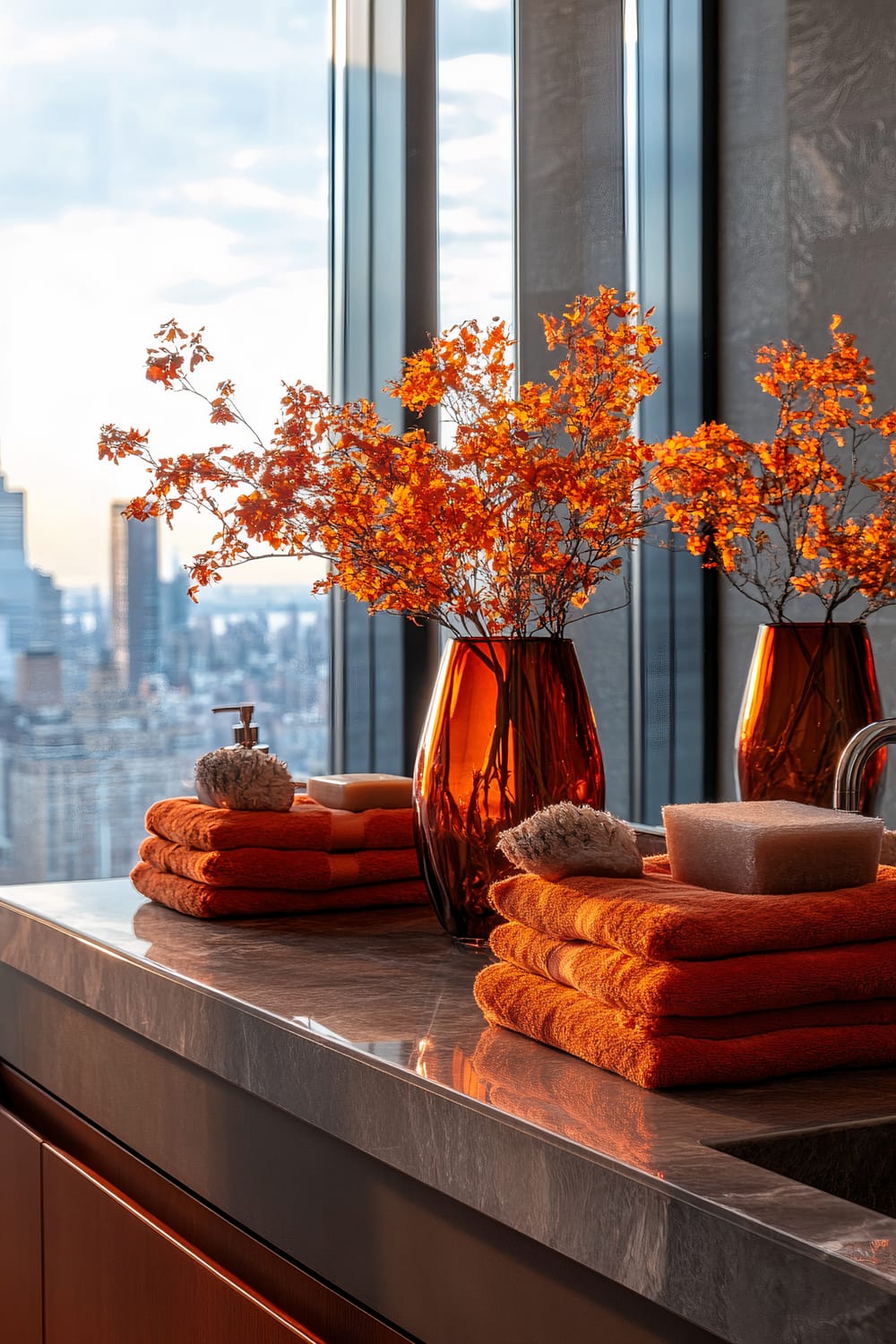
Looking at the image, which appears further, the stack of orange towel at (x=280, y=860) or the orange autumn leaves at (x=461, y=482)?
the stack of orange towel at (x=280, y=860)

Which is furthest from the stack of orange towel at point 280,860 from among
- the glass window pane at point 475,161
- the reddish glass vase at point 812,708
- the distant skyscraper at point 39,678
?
the glass window pane at point 475,161

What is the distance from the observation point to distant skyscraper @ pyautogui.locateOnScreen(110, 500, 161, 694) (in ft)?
6.96

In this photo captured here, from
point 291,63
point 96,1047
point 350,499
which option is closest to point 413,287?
point 291,63

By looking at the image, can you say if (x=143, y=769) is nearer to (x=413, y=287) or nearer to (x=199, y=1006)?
(x=413, y=287)

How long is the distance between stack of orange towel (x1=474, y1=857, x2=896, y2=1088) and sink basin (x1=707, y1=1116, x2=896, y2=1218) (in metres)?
0.07

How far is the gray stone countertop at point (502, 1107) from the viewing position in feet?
1.81

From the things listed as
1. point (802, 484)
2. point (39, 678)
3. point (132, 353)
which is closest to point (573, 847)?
point (802, 484)

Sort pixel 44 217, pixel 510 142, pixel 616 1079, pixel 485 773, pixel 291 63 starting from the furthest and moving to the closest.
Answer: pixel 510 142 < pixel 291 63 < pixel 44 217 < pixel 485 773 < pixel 616 1079

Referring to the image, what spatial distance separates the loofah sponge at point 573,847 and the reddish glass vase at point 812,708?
363 mm

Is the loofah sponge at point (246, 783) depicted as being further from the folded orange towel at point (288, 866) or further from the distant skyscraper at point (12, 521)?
the distant skyscraper at point (12, 521)

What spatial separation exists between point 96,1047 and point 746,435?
187 centimetres

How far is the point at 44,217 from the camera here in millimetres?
2090

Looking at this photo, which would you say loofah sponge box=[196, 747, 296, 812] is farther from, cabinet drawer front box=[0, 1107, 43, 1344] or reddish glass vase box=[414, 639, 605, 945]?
cabinet drawer front box=[0, 1107, 43, 1344]

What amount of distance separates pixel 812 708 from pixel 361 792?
40cm
